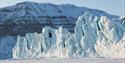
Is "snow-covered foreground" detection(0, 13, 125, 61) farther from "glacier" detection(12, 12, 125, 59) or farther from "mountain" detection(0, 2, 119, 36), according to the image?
"mountain" detection(0, 2, 119, 36)

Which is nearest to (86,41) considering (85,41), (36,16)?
(85,41)

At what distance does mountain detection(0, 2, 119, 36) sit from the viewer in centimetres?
8309

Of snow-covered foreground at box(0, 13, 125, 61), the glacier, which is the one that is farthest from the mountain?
the glacier

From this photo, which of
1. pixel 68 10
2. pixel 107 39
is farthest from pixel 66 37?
pixel 68 10

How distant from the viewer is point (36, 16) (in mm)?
93312

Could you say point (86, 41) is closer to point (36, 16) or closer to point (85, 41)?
point (85, 41)

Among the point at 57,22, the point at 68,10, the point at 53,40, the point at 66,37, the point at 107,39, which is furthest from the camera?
the point at 68,10

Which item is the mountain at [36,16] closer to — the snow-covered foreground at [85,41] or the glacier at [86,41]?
the snow-covered foreground at [85,41]

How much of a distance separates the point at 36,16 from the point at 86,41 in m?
62.5

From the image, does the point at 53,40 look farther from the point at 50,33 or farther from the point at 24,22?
the point at 24,22

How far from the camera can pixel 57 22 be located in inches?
3388

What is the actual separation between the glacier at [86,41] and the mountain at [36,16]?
141 feet

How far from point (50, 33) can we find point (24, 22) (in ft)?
171

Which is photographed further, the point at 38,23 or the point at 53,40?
the point at 38,23
